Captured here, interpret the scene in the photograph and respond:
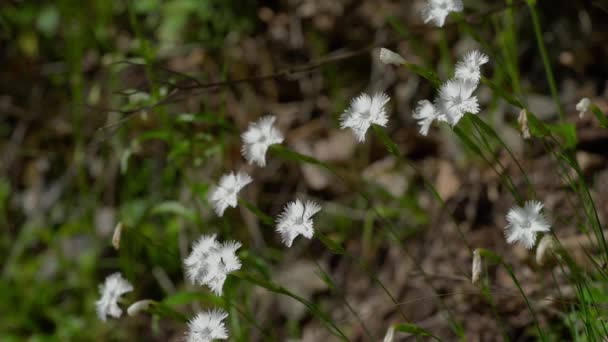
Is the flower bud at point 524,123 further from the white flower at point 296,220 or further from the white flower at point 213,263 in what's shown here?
the white flower at point 213,263

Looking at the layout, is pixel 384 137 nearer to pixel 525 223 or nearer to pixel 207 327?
pixel 525 223

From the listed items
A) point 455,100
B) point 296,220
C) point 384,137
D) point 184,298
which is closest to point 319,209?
point 296,220

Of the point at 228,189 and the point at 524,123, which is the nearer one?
the point at 524,123

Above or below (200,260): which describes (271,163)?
above

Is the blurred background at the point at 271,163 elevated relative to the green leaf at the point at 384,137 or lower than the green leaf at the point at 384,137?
elevated

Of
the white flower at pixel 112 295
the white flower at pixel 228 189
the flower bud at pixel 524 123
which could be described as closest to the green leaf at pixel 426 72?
the flower bud at pixel 524 123

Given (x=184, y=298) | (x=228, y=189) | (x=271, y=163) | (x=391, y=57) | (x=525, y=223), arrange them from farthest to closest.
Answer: (x=271, y=163) → (x=184, y=298) → (x=228, y=189) → (x=391, y=57) → (x=525, y=223)
